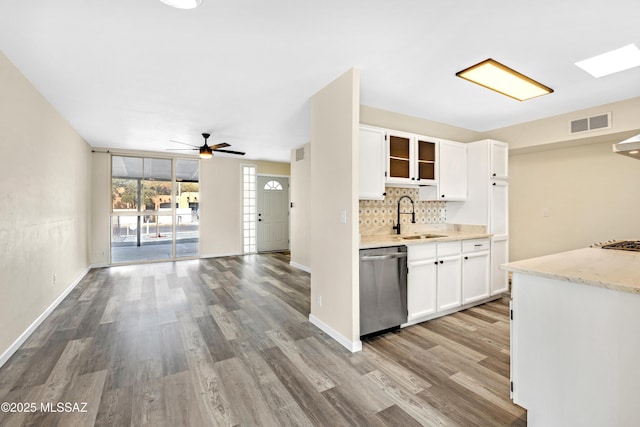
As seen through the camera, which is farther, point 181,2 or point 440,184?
point 440,184

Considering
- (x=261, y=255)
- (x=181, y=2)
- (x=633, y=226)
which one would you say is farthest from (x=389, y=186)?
(x=261, y=255)

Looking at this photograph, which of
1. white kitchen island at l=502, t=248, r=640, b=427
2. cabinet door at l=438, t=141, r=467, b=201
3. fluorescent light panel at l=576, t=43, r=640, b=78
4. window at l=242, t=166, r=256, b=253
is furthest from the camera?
window at l=242, t=166, r=256, b=253

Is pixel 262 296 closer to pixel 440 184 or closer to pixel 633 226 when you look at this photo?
pixel 440 184

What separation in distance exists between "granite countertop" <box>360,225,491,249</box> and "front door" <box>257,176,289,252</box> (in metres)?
4.68

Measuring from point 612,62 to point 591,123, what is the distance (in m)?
1.24

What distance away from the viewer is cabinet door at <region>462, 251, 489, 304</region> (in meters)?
3.40

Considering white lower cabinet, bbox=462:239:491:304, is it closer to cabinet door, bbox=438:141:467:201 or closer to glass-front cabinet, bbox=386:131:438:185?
cabinet door, bbox=438:141:467:201

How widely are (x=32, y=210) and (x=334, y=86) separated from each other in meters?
3.35

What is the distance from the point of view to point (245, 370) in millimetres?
2213

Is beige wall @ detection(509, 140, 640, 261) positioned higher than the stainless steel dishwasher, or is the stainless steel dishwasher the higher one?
beige wall @ detection(509, 140, 640, 261)

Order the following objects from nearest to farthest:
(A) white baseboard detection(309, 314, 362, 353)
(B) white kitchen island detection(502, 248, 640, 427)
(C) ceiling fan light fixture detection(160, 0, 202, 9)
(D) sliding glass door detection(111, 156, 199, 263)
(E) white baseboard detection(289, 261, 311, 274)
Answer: (B) white kitchen island detection(502, 248, 640, 427) < (C) ceiling fan light fixture detection(160, 0, 202, 9) < (A) white baseboard detection(309, 314, 362, 353) < (E) white baseboard detection(289, 261, 311, 274) < (D) sliding glass door detection(111, 156, 199, 263)

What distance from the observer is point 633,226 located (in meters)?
3.38

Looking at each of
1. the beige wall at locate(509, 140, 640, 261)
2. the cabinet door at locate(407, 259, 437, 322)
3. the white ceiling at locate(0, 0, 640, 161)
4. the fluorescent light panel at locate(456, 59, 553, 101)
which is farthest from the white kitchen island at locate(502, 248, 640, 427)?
the beige wall at locate(509, 140, 640, 261)

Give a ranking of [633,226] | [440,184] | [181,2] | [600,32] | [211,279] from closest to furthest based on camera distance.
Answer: [181,2], [600,32], [633,226], [440,184], [211,279]
